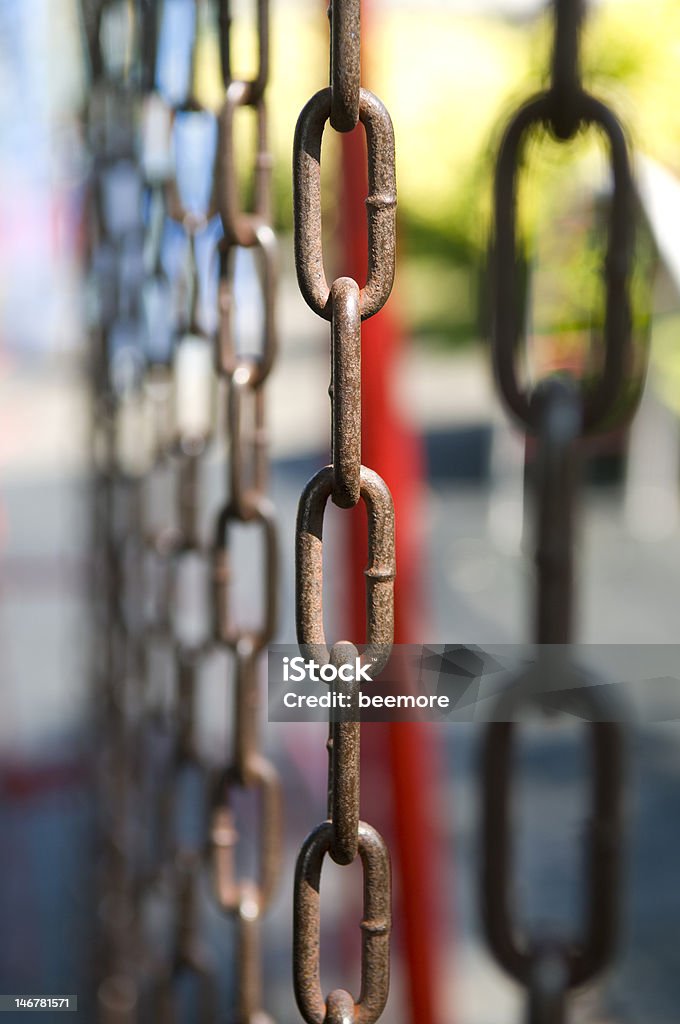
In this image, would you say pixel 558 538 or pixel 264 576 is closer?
pixel 558 538

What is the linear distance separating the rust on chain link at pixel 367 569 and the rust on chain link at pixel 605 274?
15cm

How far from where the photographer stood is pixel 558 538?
492 millimetres

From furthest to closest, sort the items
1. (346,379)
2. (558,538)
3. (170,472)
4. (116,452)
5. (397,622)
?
(397,622) < (116,452) < (170,472) < (558,538) < (346,379)

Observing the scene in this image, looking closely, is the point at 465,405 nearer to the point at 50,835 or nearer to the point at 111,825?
the point at 50,835

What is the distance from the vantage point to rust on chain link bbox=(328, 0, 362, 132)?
38 centimetres

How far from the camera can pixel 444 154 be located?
9.15 meters

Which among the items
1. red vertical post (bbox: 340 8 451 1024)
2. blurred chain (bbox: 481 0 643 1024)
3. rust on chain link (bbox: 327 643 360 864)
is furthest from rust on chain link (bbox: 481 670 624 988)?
red vertical post (bbox: 340 8 451 1024)

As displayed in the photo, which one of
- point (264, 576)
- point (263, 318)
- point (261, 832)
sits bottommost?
point (261, 832)

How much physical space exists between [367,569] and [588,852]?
0.19 meters

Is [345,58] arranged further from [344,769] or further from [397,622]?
[397,622]

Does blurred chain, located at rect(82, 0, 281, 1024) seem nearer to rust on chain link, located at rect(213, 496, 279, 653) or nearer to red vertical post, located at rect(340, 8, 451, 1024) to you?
rust on chain link, located at rect(213, 496, 279, 653)

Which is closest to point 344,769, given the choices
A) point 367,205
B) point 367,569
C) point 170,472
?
point 367,569

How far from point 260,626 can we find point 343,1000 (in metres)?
0.23

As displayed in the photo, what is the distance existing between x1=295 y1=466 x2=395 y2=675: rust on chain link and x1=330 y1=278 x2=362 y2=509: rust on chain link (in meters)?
0.01
